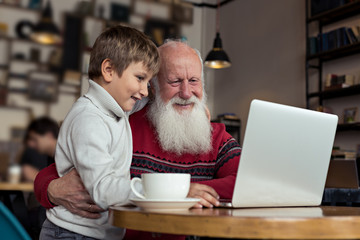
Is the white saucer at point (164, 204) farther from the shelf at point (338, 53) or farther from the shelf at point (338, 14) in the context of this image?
the shelf at point (338, 14)

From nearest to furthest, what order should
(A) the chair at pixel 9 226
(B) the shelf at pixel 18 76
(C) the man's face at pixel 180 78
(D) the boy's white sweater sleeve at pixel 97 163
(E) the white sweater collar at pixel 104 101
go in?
(A) the chair at pixel 9 226 → (D) the boy's white sweater sleeve at pixel 97 163 → (E) the white sweater collar at pixel 104 101 → (C) the man's face at pixel 180 78 → (B) the shelf at pixel 18 76

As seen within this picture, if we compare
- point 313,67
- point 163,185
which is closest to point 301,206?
point 163,185

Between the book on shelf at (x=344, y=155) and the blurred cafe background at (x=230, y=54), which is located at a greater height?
the blurred cafe background at (x=230, y=54)

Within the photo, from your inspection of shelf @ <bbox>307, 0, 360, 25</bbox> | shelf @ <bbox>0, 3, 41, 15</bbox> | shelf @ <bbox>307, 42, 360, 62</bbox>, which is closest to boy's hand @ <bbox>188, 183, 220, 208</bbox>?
shelf @ <bbox>307, 42, 360, 62</bbox>

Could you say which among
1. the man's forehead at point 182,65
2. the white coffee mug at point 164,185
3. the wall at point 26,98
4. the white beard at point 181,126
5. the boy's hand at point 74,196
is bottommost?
the boy's hand at point 74,196

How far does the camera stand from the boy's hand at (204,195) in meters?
1.03

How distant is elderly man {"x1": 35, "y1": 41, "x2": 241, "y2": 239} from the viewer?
66.1 inches

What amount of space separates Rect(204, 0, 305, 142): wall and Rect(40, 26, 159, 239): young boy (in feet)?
15.2

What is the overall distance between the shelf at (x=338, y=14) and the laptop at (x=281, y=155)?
4229 millimetres

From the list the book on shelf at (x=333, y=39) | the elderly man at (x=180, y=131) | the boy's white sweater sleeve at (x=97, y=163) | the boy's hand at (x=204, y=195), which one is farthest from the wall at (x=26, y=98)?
the boy's hand at (x=204, y=195)

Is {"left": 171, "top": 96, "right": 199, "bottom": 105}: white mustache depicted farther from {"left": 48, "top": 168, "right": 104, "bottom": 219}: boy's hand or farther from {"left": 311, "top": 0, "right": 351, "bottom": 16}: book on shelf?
{"left": 311, "top": 0, "right": 351, "bottom": 16}: book on shelf

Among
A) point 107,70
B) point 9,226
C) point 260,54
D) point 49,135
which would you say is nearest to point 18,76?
point 49,135

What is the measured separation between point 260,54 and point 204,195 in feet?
18.4

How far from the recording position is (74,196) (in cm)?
119
